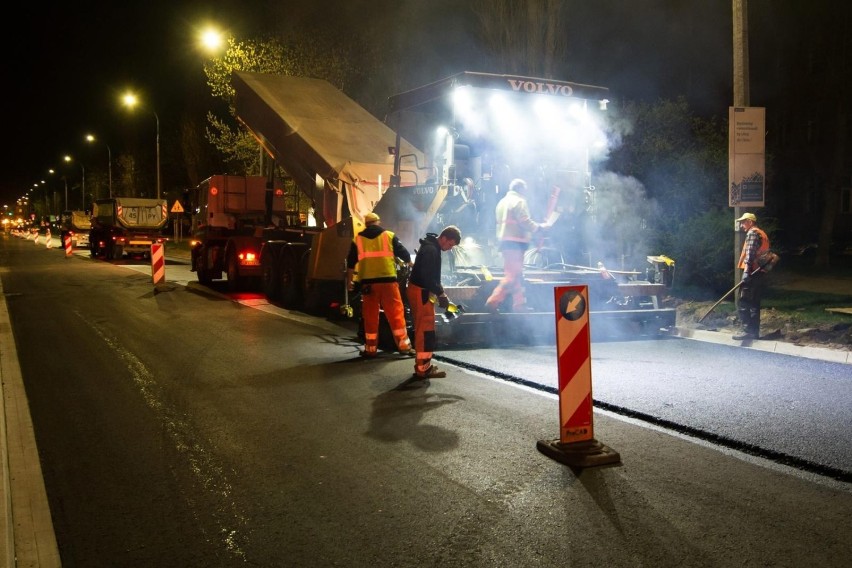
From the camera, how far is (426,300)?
8.35 m

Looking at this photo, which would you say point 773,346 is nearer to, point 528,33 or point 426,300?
point 426,300

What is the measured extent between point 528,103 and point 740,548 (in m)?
7.68

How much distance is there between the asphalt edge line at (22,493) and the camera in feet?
13.0

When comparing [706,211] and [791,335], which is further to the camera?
[706,211]

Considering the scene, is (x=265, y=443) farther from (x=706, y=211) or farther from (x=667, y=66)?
(x=667, y=66)

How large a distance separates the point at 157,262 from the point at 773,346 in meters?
13.9

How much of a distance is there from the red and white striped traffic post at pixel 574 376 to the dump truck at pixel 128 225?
30013mm

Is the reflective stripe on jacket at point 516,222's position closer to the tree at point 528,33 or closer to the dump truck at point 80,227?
the tree at point 528,33

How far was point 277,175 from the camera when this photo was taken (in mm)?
16562

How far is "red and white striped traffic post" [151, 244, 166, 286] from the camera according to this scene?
18.6 m

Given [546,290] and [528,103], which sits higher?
[528,103]

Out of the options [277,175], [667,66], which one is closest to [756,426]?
[277,175]

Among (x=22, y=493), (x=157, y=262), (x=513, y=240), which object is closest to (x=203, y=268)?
(x=157, y=262)

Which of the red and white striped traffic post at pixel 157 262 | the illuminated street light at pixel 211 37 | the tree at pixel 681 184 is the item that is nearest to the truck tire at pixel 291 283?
the red and white striped traffic post at pixel 157 262
